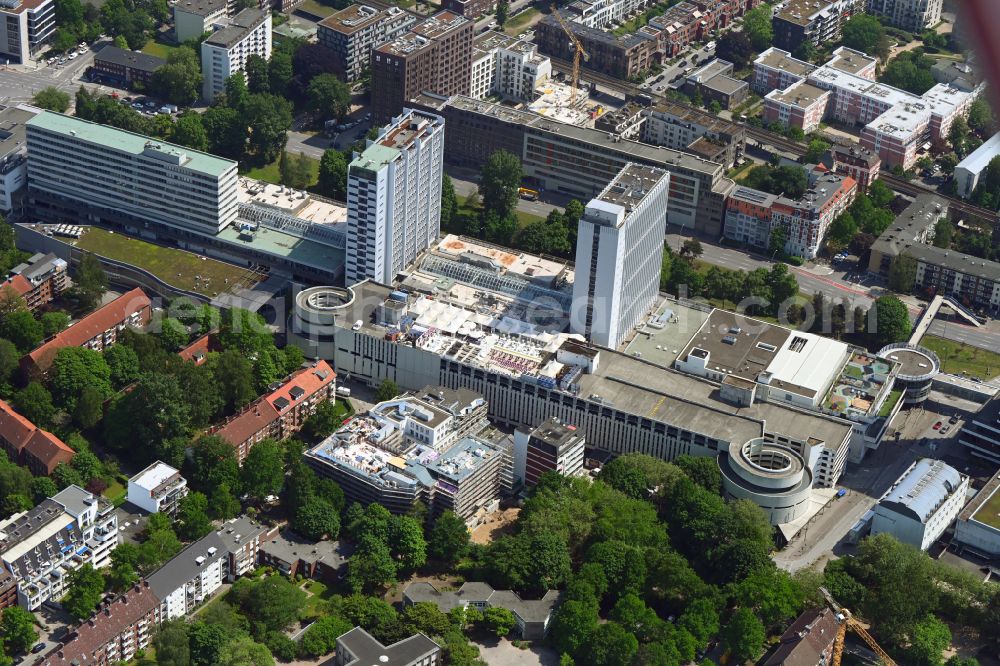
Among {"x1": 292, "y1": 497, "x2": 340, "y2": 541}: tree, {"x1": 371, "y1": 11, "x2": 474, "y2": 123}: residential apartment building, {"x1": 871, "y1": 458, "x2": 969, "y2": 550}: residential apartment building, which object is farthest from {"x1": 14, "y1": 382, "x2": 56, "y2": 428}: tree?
{"x1": 871, "y1": 458, "x2": 969, "y2": 550}: residential apartment building

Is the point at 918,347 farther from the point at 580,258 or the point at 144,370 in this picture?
the point at 144,370

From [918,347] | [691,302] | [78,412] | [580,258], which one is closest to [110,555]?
[78,412]

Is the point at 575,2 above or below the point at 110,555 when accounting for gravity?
above

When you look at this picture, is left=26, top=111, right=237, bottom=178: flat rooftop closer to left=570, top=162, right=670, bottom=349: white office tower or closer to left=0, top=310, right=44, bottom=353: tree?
left=0, top=310, right=44, bottom=353: tree

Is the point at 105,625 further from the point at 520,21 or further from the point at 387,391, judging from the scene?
the point at 520,21

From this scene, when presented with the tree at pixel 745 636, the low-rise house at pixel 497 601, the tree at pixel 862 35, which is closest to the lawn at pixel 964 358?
the tree at pixel 745 636

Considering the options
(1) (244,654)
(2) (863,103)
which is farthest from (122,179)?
(2) (863,103)
